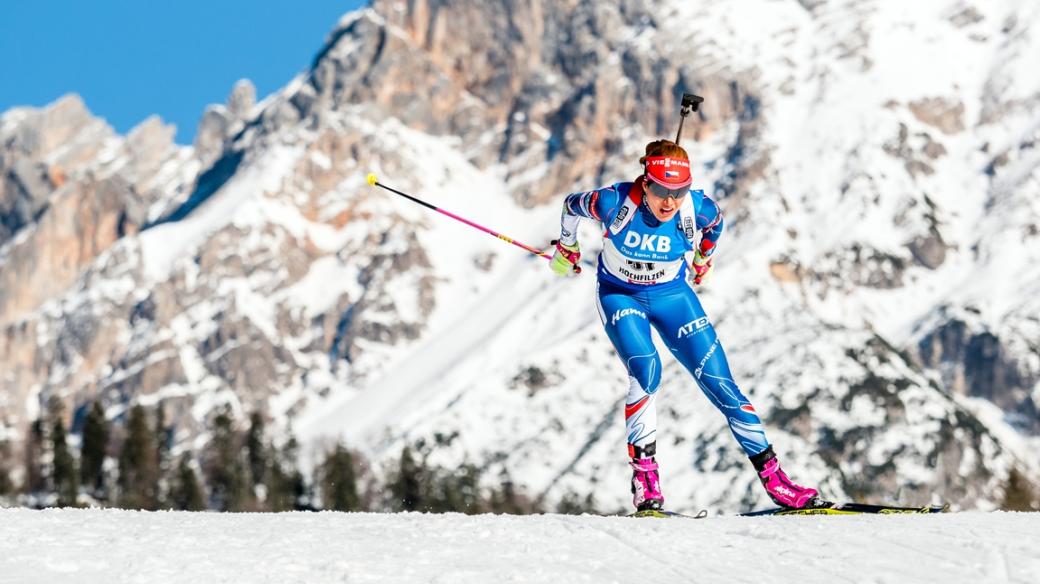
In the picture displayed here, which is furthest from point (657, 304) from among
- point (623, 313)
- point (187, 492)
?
point (187, 492)

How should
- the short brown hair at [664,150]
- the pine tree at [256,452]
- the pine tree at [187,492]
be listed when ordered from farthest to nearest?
the pine tree at [256,452]
the pine tree at [187,492]
the short brown hair at [664,150]

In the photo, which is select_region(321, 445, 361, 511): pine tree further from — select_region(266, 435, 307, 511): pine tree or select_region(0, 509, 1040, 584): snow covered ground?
select_region(0, 509, 1040, 584): snow covered ground

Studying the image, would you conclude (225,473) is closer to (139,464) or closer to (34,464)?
(139,464)

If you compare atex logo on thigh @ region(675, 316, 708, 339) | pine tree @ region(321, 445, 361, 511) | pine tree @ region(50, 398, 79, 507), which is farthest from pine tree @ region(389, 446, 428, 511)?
atex logo on thigh @ region(675, 316, 708, 339)

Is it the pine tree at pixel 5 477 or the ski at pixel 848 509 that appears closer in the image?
the ski at pixel 848 509

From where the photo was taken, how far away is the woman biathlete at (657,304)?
16312 mm

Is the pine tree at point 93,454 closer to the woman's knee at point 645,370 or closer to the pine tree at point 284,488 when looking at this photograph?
the pine tree at point 284,488

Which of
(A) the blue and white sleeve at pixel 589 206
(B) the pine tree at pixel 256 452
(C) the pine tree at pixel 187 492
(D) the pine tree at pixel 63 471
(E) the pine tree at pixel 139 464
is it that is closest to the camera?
(A) the blue and white sleeve at pixel 589 206

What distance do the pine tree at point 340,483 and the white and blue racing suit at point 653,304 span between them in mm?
69288

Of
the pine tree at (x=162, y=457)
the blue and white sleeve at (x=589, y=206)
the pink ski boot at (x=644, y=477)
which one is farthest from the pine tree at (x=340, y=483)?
the pink ski boot at (x=644, y=477)

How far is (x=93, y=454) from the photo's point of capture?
89.0 metres

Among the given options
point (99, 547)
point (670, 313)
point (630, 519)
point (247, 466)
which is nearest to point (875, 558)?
point (630, 519)

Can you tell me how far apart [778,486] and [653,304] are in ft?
7.87

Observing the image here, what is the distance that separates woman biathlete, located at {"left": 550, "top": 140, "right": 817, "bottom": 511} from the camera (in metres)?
16.3
